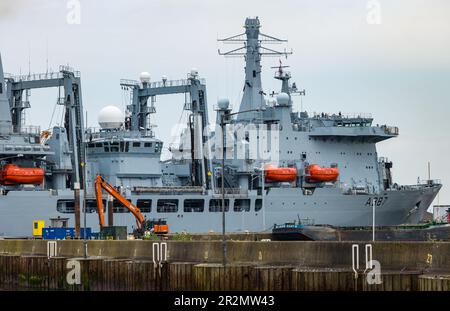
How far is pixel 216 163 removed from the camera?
83.9m

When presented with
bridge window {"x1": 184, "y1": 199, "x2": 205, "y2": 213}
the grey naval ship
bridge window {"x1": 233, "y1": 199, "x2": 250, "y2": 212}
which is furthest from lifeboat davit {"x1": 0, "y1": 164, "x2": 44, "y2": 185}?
bridge window {"x1": 233, "y1": 199, "x2": 250, "y2": 212}

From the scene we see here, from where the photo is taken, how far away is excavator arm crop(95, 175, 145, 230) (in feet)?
226

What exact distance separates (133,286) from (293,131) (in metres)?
45.9

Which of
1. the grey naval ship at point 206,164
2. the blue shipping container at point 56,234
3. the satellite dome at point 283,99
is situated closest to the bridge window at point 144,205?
the grey naval ship at point 206,164

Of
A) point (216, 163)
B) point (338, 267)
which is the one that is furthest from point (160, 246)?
point (216, 163)

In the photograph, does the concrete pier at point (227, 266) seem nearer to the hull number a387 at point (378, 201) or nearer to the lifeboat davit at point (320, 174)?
the lifeboat davit at point (320, 174)

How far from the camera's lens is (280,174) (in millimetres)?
81375

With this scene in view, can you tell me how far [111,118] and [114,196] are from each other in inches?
383

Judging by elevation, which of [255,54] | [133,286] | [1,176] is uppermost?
[255,54]

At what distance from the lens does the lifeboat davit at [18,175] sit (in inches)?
2763

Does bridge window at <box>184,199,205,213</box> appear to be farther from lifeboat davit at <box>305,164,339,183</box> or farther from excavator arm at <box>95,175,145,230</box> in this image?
lifeboat davit at <box>305,164,339,183</box>

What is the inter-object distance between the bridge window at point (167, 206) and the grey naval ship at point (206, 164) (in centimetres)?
7

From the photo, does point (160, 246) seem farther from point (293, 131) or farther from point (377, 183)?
point (377, 183)
